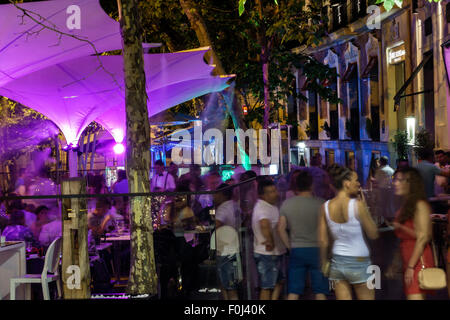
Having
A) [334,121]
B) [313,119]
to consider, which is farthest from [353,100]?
[313,119]

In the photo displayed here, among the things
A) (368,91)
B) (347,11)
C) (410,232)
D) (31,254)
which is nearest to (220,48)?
(368,91)

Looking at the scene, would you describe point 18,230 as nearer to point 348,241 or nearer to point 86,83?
point 348,241

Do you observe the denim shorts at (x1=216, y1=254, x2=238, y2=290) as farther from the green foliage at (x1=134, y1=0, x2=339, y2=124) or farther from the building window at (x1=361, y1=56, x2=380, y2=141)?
the building window at (x1=361, y1=56, x2=380, y2=141)

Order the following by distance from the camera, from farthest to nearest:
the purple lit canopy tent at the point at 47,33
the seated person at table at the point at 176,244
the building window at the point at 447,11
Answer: the building window at the point at 447,11, the purple lit canopy tent at the point at 47,33, the seated person at table at the point at 176,244

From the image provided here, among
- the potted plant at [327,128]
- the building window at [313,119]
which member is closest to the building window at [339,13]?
the potted plant at [327,128]

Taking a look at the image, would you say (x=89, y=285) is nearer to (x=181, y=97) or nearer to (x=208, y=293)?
(x=208, y=293)

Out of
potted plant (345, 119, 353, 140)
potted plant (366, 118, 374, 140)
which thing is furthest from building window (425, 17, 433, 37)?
potted plant (345, 119, 353, 140)

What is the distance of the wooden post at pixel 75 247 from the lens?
7.89 m

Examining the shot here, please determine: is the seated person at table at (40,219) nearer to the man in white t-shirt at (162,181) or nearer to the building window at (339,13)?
the man in white t-shirt at (162,181)

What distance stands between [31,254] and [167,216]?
1964mm

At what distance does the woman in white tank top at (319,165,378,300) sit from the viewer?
6281mm

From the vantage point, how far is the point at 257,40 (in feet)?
68.1

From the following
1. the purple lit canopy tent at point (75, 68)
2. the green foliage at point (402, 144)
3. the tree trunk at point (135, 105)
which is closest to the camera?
the tree trunk at point (135, 105)

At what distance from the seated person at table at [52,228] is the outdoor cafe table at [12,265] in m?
0.39
